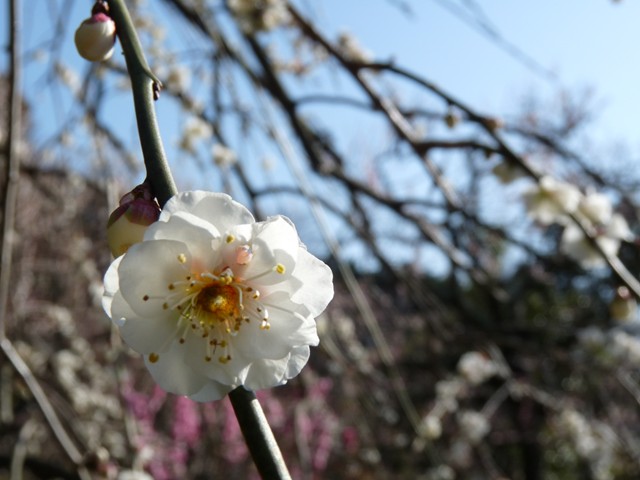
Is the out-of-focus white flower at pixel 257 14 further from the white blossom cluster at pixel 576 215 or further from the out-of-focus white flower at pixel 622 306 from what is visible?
the out-of-focus white flower at pixel 622 306

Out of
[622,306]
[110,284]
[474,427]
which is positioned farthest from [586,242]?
[474,427]

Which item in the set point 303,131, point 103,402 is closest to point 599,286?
point 103,402

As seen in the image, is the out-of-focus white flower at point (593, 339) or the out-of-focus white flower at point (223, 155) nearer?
the out-of-focus white flower at point (223, 155)

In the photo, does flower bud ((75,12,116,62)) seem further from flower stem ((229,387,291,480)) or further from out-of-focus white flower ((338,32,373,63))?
out-of-focus white flower ((338,32,373,63))

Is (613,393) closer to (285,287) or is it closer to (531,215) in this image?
(531,215)

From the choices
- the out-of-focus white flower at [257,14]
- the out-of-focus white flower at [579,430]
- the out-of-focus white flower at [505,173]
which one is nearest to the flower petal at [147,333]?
the out-of-focus white flower at [505,173]

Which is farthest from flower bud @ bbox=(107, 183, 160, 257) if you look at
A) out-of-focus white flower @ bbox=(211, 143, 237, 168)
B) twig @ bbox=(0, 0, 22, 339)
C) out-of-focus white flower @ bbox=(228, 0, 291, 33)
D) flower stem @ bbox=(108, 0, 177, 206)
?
out-of-focus white flower @ bbox=(228, 0, 291, 33)
